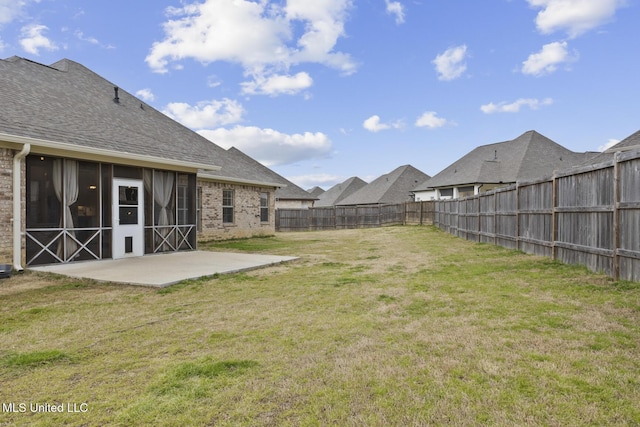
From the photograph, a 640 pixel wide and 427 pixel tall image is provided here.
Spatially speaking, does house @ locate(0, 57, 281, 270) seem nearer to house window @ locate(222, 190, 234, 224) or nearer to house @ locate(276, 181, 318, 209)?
house window @ locate(222, 190, 234, 224)

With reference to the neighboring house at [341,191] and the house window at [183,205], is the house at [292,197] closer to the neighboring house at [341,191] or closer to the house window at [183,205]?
the neighboring house at [341,191]

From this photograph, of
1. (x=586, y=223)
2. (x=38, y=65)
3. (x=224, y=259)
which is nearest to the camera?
(x=586, y=223)

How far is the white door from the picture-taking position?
9961 mm

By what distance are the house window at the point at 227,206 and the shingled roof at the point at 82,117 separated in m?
1.13

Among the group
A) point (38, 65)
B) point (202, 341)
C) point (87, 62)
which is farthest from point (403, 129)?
point (202, 341)

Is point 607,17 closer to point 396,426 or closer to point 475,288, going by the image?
point 475,288

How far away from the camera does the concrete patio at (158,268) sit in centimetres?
715

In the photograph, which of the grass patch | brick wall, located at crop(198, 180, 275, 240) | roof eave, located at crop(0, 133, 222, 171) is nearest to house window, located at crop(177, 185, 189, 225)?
roof eave, located at crop(0, 133, 222, 171)

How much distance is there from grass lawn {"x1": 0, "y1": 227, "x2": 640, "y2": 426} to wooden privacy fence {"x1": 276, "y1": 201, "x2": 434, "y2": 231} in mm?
21060

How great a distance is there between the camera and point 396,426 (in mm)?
2160

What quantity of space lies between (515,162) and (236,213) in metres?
22.1

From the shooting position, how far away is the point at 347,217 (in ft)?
94.3

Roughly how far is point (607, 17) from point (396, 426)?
42.1 feet

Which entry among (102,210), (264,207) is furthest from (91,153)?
(264,207)
